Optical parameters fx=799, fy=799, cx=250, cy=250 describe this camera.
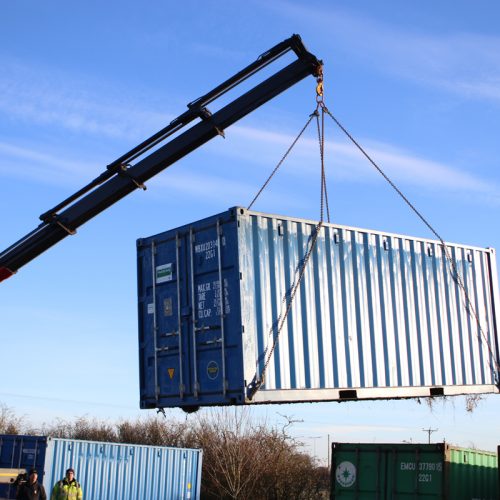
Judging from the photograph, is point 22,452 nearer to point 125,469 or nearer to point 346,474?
point 125,469

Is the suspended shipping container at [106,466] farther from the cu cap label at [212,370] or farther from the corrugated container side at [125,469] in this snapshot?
the cu cap label at [212,370]

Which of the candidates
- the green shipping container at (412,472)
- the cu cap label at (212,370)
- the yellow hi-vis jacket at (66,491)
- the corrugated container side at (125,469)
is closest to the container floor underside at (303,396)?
the cu cap label at (212,370)

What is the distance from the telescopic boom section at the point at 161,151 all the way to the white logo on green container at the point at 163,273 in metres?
2.03

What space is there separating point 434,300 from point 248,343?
14.5ft

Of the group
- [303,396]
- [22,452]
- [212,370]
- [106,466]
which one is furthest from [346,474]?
[22,452]

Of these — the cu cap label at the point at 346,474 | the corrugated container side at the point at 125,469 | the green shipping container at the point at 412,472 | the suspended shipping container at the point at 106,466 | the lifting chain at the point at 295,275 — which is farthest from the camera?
the corrugated container side at the point at 125,469

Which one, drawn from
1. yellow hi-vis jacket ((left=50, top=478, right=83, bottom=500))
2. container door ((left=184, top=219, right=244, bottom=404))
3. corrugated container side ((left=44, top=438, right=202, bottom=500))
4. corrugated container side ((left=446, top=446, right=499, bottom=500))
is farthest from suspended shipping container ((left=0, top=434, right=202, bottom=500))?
corrugated container side ((left=446, top=446, right=499, bottom=500))

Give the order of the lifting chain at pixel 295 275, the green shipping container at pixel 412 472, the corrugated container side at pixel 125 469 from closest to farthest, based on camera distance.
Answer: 1. the lifting chain at pixel 295 275
2. the green shipping container at pixel 412 472
3. the corrugated container side at pixel 125 469

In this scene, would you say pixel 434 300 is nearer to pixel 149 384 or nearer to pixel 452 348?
pixel 452 348

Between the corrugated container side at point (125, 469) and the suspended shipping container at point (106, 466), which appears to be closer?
the suspended shipping container at point (106, 466)

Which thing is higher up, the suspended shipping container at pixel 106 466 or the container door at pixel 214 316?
the container door at pixel 214 316

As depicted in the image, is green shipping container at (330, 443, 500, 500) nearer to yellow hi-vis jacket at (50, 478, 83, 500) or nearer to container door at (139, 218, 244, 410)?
yellow hi-vis jacket at (50, 478, 83, 500)

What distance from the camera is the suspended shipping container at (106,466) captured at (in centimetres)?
1788

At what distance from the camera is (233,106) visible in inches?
489
